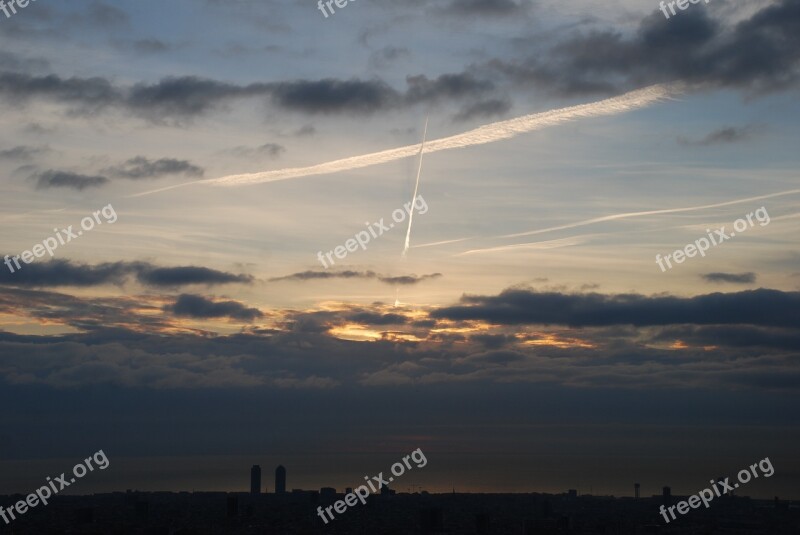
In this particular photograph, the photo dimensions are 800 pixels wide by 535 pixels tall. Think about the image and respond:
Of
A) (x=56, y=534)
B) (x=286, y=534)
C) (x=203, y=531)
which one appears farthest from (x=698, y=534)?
(x=56, y=534)

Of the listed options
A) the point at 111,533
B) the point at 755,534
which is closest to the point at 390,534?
the point at 111,533

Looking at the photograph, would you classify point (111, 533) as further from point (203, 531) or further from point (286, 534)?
point (286, 534)

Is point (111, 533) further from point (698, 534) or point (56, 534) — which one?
point (698, 534)

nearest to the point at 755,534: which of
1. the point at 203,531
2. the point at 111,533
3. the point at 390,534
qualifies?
the point at 390,534

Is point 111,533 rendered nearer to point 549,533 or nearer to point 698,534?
point 549,533

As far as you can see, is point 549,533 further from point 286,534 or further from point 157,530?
point 157,530

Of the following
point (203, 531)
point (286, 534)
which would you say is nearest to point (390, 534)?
point (286, 534)
